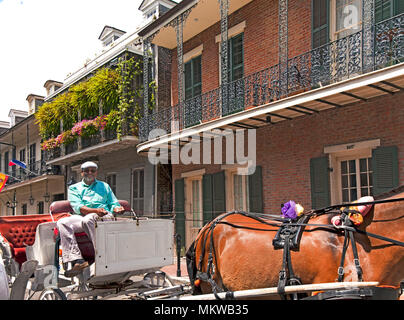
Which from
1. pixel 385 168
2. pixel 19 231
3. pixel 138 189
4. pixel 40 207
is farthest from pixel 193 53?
pixel 40 207

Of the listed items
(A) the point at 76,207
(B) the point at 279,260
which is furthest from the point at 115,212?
(B) the point at 279,260

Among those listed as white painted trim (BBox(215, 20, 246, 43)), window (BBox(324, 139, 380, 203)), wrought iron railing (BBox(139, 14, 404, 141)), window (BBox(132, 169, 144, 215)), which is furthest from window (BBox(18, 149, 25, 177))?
window (BBox(324, 139, 380, 203))

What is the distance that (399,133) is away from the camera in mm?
8086

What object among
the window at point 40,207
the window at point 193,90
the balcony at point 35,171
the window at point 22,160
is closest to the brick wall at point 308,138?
the window at point 193,90

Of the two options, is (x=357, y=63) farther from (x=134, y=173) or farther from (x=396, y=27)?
(x=134, y=173)

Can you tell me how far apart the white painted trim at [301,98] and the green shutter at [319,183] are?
5.17 ft

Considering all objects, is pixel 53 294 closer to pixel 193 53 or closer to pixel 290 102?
pixel 290 102

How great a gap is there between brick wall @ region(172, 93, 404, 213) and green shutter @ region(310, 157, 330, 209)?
7.6 inches

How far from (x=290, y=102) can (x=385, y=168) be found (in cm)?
238

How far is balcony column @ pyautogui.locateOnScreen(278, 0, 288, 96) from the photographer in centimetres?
932

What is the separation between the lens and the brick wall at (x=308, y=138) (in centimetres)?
826

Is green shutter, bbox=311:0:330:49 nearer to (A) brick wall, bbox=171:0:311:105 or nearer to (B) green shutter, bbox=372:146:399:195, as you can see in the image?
(A) brick wall, bbox=171:0:311:105

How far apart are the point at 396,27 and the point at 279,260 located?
5866 mm

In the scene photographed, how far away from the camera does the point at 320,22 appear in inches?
379
